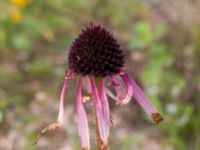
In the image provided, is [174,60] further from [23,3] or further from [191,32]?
[23,3]

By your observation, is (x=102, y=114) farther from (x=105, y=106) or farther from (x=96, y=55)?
(x=96, y=55)

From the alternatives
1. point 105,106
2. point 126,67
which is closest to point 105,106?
point 105,106

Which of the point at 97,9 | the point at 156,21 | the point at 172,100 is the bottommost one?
the point at 172,100

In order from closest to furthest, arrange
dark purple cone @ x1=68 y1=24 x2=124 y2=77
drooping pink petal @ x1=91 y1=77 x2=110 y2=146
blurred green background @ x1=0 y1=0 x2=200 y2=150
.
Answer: drooping pink petal @ x1=91 y1=77 x2=110 y2=146, dark purple cone @ x1=68 y1=24 x2=124 y2=77, blurred green background @ x1=0 y1=0 x2=200 y2=150

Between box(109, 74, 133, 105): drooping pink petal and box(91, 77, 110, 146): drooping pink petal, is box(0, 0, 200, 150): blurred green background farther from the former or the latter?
A: box(91, 77, 110, 146): drooping pink petal

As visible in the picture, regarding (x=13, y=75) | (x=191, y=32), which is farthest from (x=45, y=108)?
(x=191, y=32)

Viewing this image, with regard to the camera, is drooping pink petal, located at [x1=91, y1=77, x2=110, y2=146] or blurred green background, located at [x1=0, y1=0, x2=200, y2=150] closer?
drooping pink petal, located at [x1=91, y1=77, x2=110, y2=146]

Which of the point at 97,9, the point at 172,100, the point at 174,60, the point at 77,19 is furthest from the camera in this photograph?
the point at 97,9

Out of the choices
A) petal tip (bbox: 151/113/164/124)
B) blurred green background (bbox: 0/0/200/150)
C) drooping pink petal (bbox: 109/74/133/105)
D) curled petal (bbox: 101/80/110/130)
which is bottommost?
petal tip (bbox: 151/113/164/124)

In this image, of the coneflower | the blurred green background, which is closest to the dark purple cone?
the coneflower
